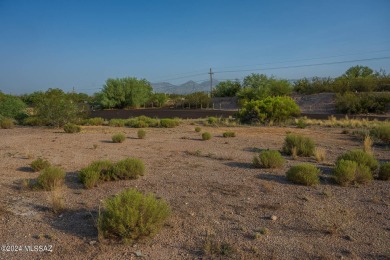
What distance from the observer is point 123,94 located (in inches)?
2830

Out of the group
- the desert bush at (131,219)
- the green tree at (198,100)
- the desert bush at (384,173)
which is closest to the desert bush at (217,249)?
the desert bush at (131,219)

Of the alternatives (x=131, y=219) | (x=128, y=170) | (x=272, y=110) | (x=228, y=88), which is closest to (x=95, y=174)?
(x=128, y=170)

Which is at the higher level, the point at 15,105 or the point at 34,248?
the point at 15,105

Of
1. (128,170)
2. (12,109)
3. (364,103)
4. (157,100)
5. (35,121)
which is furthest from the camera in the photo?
(157,100)

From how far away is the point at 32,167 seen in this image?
467 inches

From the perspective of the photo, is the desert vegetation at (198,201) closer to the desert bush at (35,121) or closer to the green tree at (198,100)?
the desert bush at (35,121)

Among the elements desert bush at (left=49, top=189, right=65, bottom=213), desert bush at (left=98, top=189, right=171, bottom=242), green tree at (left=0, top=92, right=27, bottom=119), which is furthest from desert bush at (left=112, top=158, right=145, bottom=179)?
green tree at (left=0, top=92, right=27, bottom=119)

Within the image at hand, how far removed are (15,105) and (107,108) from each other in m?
33.6

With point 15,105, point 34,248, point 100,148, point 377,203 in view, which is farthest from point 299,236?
point 15,105

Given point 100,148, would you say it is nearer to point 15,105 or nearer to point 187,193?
point 187,193

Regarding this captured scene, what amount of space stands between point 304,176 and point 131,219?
545 cm

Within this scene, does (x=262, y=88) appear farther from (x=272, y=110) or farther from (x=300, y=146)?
(x=300, y=146)

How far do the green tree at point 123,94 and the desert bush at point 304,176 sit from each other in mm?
63751

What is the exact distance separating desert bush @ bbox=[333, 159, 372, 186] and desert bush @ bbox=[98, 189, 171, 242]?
5526 mm
